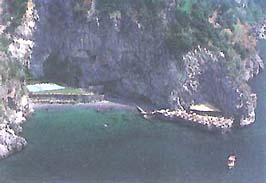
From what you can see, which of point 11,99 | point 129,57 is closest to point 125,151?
point 11,99

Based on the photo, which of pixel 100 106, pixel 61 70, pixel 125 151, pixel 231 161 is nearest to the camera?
pixel 231 161

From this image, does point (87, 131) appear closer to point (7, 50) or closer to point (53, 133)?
point (53, 133)

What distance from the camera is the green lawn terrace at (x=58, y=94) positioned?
26.1 feet

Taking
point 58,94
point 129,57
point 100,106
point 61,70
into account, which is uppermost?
point 129,57

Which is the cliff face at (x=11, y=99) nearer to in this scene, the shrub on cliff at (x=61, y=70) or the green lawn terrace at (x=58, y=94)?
the green lawn terrace at (x=58, y=94)

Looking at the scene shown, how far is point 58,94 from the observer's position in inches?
319

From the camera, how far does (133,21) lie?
10.1 metres

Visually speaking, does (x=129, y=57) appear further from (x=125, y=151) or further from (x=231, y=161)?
(x=231, y=161)

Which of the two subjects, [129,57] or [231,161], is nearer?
[231,161]

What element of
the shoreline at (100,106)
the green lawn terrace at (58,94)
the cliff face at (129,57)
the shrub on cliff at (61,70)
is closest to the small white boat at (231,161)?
the cliff face at (129,57)

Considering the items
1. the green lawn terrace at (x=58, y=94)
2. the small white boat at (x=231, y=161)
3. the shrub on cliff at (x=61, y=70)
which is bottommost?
the small white boat at (x=231, y=161)

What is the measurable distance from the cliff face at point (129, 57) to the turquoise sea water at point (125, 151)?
754mm

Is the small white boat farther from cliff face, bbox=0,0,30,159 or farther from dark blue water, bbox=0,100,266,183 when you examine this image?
cliff face, bbox=0,0,30,159

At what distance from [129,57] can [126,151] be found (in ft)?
10.7
